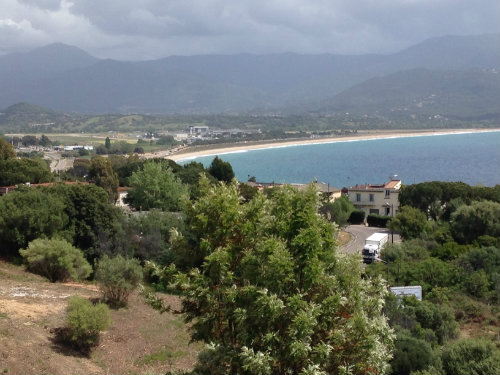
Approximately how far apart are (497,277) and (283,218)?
14542 mm

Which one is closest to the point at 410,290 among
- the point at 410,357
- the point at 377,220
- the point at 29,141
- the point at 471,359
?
the point at 410,357

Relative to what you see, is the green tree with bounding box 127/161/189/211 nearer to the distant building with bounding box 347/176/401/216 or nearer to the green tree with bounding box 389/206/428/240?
the green tree with bounding box 389/206/428/240

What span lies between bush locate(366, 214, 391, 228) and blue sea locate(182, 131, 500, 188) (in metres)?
29.8

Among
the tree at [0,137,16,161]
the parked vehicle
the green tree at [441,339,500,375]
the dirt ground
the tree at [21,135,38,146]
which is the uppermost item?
the tree at [0,137,16,161]

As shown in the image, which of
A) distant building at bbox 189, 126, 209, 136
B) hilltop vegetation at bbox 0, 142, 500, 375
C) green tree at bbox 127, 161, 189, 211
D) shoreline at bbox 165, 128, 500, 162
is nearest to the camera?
hilltop vegetation at bbox 0, 142, 500, 375

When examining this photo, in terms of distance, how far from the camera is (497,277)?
63.1 ft

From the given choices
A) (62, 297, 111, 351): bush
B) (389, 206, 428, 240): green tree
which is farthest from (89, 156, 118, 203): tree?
(62, 297, 111, 351): bush

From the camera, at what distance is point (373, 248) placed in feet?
87.2

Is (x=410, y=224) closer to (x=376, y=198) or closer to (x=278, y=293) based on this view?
(x=376, y=198)

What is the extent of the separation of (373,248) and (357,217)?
13155 mm

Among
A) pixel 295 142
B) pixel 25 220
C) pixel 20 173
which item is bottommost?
pixel 295 142

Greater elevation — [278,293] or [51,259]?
[278,293]

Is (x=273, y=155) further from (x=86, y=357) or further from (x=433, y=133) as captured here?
(x=86, y=357)

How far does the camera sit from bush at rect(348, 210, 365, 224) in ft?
130
